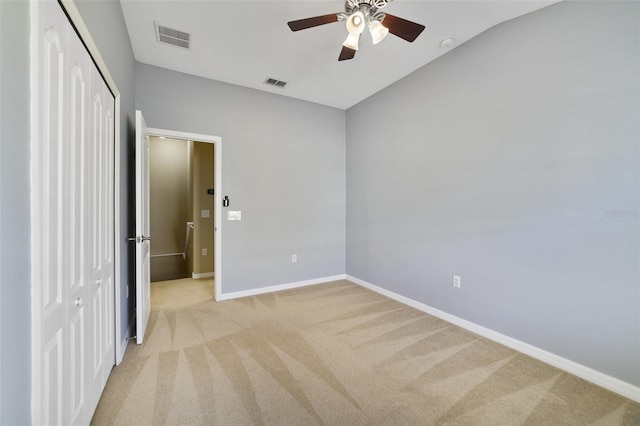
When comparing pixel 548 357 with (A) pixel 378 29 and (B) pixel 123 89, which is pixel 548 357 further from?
(B) pixel 123 89

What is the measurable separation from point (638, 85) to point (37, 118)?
10.9 feet

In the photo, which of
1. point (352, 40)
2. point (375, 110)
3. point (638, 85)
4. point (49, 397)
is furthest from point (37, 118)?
point (375, 110)

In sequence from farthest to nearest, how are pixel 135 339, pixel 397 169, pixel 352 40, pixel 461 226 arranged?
pixel 397 169, pixel 461 226, pixel 135 339, pixel 352 40

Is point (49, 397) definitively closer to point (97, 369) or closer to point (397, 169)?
point (97, 369)

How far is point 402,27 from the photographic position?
6.28ft

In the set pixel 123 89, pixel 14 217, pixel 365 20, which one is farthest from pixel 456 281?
pixel 123 89

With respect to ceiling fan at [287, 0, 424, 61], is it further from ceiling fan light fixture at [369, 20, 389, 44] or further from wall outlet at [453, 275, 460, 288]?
wall outlet at [453, 275, 460, 288]

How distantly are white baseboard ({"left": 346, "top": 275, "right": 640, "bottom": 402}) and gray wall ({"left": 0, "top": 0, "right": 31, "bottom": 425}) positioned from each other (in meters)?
3.15

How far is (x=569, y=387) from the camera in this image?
1858 mm

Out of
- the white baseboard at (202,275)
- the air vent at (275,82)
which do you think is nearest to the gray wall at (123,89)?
the air vent at (275,82)

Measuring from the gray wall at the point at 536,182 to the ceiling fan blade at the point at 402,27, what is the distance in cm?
110

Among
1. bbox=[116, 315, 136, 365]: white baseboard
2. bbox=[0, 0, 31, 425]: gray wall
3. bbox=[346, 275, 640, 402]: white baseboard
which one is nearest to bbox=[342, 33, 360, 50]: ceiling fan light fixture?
bbox=[0, 0, 31, 425]: gray wall

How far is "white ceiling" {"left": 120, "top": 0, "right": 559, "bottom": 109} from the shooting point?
218 cm

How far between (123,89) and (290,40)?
1638 mm
